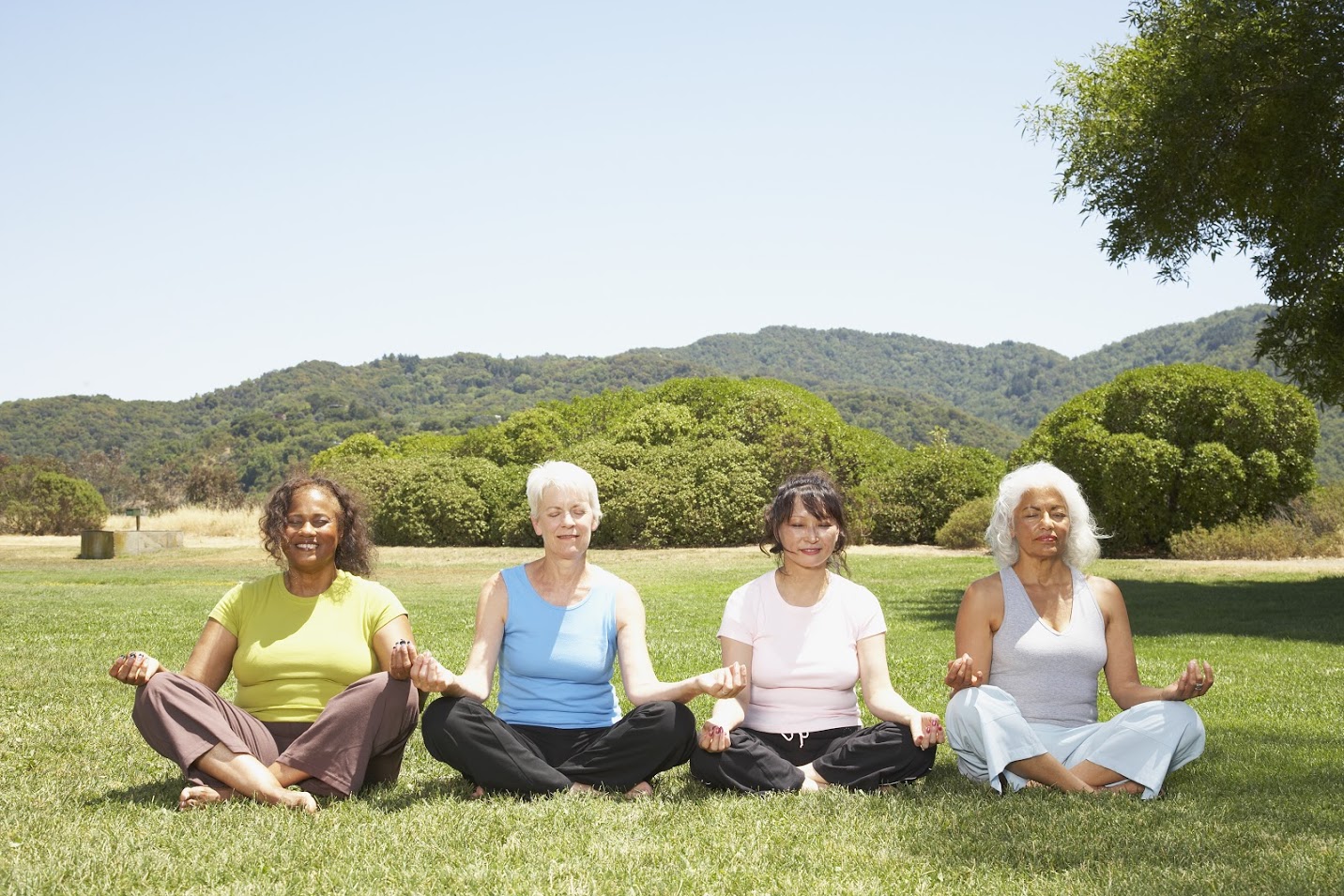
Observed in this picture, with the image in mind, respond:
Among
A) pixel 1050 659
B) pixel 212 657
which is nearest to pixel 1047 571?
pixel 1050 659

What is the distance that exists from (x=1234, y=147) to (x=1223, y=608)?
5.23m

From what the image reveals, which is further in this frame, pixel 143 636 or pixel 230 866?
pixel 143 636

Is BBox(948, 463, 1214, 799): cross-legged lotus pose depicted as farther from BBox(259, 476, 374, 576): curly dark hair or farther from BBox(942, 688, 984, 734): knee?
BBox(259, 476, 374, 576): curly dark hair

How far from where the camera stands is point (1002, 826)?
447 centimetres

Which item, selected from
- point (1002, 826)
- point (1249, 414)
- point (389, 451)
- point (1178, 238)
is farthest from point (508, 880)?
point (389, 451)

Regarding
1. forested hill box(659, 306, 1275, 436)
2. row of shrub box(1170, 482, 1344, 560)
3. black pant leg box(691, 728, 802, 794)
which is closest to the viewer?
black pant leg box(691, 728, 802, 794)

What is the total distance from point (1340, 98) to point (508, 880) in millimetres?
13157

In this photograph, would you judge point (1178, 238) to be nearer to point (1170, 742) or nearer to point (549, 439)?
point (1170, 742)

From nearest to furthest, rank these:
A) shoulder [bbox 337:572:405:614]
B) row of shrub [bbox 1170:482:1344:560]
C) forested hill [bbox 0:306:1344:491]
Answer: shoulder [bbox 337:572:405:614], row of shrub [bbox 1170:482:1344:560], forested hill [bbox 0:306:1344:491]

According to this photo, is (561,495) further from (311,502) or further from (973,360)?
(973,360)

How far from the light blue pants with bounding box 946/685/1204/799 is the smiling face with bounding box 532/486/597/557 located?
71.6 inches

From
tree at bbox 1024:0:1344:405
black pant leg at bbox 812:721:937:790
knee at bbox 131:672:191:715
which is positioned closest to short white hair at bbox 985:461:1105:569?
black pant leg at bbox 812:721:937:790

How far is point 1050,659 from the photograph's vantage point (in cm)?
A: 534

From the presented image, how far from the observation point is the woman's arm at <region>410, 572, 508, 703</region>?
481cm
